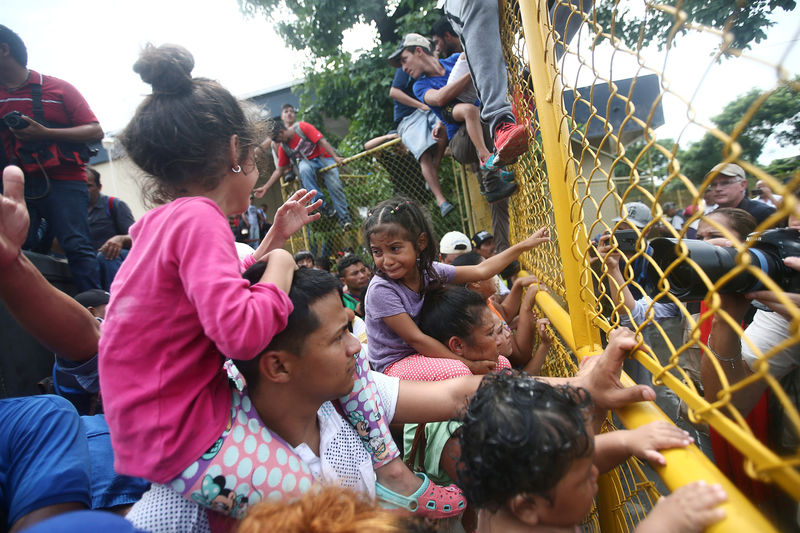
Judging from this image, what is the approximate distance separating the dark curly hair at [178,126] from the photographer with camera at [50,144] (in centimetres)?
228

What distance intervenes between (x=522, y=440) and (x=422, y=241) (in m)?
1.44

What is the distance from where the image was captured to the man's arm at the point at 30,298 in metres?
1.34

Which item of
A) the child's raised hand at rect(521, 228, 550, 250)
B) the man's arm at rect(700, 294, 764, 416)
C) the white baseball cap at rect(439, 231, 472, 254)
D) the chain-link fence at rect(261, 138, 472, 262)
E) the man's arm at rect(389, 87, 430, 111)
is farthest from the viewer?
the chain-link fence at rect(261, 138, 472, 262)

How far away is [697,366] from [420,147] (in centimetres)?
325

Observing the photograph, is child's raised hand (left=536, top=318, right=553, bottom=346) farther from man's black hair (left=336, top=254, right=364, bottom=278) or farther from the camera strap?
the camera strap

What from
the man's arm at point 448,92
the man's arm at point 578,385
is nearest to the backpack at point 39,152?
the man's arm at point 448,92

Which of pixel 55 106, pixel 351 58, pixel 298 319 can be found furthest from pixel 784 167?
pixel 351 58

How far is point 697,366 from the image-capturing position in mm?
2246

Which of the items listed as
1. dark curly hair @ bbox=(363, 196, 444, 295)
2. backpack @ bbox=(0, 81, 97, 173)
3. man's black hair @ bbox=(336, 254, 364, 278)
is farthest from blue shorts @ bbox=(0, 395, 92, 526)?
man's black hair @ bbox=(336, 254, 364, 278)

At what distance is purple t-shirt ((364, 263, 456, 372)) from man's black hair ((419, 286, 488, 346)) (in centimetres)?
11

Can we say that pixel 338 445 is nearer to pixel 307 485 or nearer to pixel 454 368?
pixel 307 485

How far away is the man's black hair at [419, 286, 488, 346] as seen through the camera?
6.63 feet

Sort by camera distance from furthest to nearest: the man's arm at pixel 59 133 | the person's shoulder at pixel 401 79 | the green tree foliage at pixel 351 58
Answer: the green tree foliage at pixel 351 58 < the person's shoulder at pixel 401 79 < the man's arm at pixel 59 133

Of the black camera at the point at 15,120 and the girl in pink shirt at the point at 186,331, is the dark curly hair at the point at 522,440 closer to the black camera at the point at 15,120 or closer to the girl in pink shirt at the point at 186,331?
the girl in pink shirt at the point at 186,331
